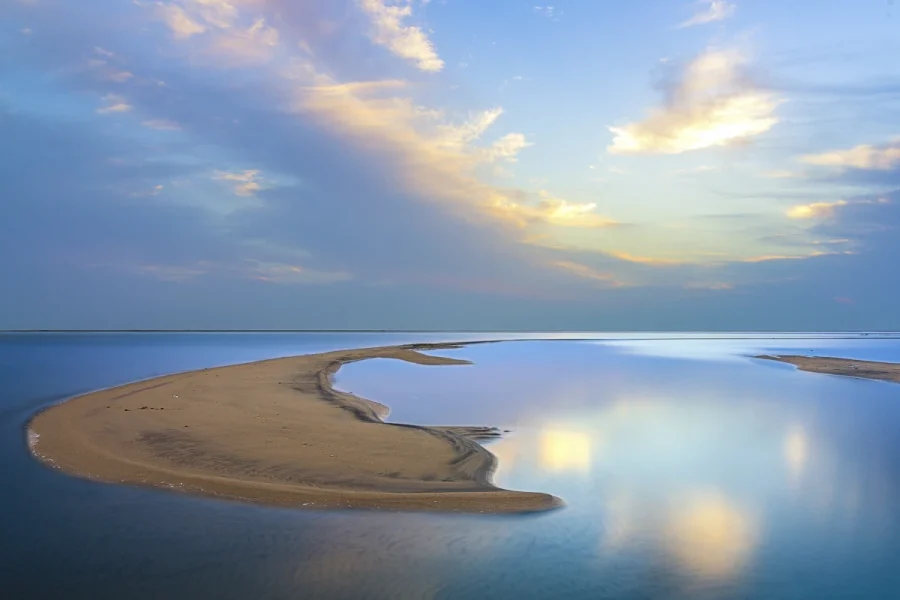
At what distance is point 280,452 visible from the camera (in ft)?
59.3

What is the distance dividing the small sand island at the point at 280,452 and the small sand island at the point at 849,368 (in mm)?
47041

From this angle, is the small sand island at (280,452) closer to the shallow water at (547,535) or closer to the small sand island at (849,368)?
the shallow water at (547,535)

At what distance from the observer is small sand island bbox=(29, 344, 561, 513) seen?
14172 mm

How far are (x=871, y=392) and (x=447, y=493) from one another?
40.0 meters

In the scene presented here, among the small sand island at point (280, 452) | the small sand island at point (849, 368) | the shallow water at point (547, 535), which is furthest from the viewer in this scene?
the small sand island at point (849, 368)

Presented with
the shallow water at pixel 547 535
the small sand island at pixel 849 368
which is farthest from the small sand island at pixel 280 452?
the small sand island at pixel 849 368

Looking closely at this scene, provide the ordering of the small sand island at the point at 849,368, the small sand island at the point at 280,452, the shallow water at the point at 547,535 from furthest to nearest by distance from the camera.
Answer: the small sand island at the point at 849,368 < the small sand island at the point at 280,452 < the shallow water at the point at 547,535

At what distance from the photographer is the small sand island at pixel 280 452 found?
14.2 meters

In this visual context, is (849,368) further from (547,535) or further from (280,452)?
(280,452)

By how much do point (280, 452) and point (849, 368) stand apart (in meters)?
63.6

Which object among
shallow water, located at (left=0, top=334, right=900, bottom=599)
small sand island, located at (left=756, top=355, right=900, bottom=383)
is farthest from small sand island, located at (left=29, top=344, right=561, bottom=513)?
small sand island, located at (left=756, top=355, right=900, bottom=383)

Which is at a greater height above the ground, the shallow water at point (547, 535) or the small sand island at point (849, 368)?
the small sand island at point (849, 368)

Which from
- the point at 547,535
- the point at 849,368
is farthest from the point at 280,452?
the point at 849,368

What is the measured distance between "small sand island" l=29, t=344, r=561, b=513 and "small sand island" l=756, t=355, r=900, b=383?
47.0 meters
